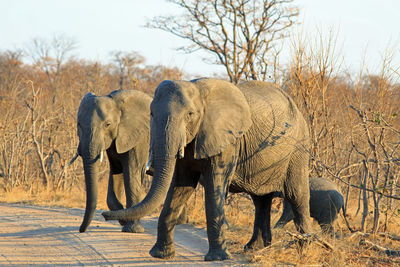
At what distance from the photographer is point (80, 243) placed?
621 centimetres

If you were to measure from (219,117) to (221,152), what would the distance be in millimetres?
342

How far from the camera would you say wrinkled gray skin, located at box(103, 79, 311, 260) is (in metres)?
4.98

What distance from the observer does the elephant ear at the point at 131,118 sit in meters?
7.30

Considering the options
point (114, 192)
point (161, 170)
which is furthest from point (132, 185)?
point (161, 170)

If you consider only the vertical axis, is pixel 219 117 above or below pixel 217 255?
above

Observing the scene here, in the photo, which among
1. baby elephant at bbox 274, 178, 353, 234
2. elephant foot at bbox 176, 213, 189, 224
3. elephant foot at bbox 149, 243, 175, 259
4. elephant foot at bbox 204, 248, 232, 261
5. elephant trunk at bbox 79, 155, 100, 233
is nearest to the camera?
elephant foot at bbox 204, 248, 232, 261

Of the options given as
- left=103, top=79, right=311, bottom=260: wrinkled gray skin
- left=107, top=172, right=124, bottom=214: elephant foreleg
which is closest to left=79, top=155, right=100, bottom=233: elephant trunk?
left=107, top=172, right=124, bottom=214: elephant foreleg

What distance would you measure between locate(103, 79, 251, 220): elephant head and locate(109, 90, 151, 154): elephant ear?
6.68ft

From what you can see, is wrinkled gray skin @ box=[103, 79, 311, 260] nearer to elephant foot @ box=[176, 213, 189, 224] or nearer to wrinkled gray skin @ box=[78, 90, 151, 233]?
wrinkled gray skin @ box=[78, 90, 151, 233]

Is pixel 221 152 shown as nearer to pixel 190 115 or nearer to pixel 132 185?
pixel 190 115

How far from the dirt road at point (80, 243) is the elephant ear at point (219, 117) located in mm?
1151

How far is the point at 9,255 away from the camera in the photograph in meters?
5.62

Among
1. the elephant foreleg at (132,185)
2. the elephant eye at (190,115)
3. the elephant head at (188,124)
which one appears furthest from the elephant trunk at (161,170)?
the elephant foreleg at (132,185)

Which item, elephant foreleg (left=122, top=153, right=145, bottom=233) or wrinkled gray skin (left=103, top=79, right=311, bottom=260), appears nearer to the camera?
wrinkled gray skin (left=103, top=79, right=311, bottom=260)
